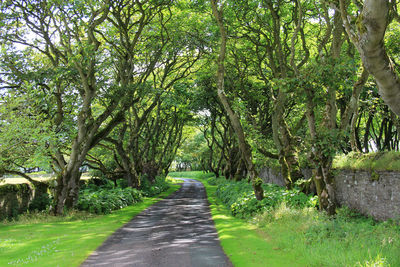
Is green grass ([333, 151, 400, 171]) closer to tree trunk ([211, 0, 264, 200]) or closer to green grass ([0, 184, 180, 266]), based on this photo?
tree trunk ([211, 0, 264, 200])

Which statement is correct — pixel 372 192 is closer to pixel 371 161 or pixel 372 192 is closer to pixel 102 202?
pixel 371 161

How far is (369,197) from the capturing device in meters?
11.3

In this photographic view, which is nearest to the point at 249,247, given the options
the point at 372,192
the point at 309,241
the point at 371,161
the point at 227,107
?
the point at 309,241

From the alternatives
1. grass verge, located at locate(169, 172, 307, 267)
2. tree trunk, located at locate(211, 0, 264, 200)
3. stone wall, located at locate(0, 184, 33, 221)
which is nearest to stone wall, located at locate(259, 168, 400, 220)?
tree trunk, located at locate(211, 0, 264, 200)

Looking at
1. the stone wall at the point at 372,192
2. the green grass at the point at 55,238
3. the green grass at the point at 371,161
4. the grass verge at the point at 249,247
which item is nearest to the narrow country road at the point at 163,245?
the grass verge at the point at 249,247

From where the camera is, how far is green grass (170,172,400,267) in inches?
261

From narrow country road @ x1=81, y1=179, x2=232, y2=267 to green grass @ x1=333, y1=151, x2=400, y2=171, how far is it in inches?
241

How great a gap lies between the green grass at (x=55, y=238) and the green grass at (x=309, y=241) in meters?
4.22

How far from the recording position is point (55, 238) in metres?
10.3

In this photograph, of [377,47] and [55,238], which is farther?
[55,238]

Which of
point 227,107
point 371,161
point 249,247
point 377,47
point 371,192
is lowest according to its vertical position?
point 249,247

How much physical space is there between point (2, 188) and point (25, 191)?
163 centimetres

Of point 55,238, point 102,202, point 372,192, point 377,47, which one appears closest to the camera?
point 377,47

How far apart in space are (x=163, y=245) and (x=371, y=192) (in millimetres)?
7687
